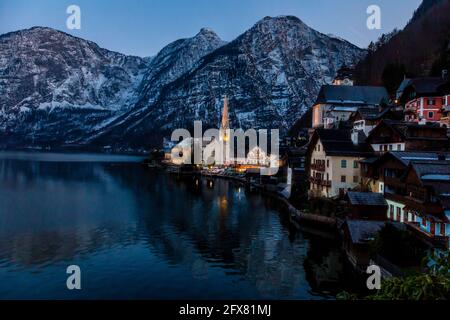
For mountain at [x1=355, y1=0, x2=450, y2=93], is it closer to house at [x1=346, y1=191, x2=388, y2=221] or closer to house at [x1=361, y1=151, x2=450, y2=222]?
house at [x1=361, y1=151, x2=450, y2=222]

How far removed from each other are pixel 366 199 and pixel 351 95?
223 ft

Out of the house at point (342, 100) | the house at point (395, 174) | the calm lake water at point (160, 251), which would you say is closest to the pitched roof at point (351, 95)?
the house at point (342, 100)

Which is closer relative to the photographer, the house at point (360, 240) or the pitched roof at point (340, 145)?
the house at point (360, 240)

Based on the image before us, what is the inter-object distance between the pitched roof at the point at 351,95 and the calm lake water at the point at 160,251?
44909 millimetres

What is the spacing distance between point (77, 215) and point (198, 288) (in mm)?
32217

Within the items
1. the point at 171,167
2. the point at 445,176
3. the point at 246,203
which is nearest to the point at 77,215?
the point at 246,203

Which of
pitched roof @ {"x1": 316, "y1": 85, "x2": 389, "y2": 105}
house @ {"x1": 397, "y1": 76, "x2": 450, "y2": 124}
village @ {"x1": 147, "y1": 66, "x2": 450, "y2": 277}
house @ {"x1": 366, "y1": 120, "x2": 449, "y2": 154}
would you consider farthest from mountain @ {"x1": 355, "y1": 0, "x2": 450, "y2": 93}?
house @ {"x1": 366, "y1": 120, "x2": 449, "y2": 154}

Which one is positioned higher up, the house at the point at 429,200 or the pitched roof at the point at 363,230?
the house at the point at 429,200

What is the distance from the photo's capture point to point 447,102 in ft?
203

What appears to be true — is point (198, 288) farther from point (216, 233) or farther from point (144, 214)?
point (144, 214)

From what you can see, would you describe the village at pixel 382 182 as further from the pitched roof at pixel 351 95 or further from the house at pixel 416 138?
the pitched roof at pixel 351 95

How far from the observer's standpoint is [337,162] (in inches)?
1966

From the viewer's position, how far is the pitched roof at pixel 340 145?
49.7 m

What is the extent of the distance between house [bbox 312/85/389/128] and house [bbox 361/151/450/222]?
55648mm
